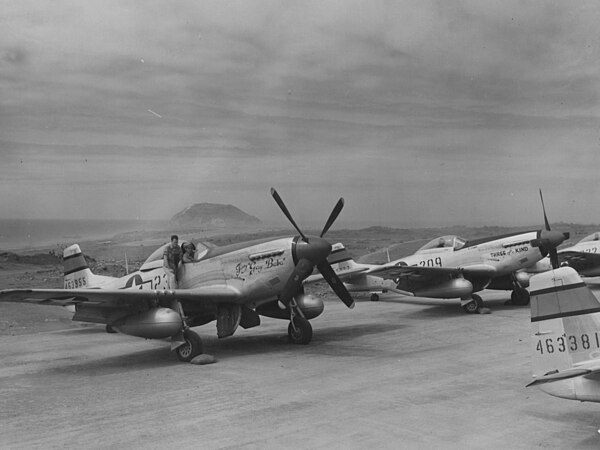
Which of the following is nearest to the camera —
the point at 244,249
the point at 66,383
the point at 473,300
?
the point at 66,383

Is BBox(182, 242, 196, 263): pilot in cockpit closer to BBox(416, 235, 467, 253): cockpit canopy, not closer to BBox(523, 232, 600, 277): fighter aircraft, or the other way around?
BBox(416, 235, 467, 253): cockpit canopy

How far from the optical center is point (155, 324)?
10.1 m

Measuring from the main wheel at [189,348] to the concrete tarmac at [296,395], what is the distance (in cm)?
29

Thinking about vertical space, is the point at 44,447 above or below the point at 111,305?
below

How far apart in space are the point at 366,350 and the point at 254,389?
332 cm

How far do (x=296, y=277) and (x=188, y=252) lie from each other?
106 inches

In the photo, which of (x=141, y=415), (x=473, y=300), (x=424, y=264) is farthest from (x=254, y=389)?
(x=424, y=264)

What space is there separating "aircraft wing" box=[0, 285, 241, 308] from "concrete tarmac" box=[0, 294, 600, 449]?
1.12 meters

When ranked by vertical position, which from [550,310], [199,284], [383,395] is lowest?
[383,395]

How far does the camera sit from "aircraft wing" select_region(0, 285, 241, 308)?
9.44 metres

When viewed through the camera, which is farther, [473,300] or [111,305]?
[473,300]

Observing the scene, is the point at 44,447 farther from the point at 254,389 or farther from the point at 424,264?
the point at 424,264

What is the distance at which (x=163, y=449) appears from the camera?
5578mm

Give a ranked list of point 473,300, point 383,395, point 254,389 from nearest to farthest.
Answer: point 383,395, point 254,389, point 473,300
